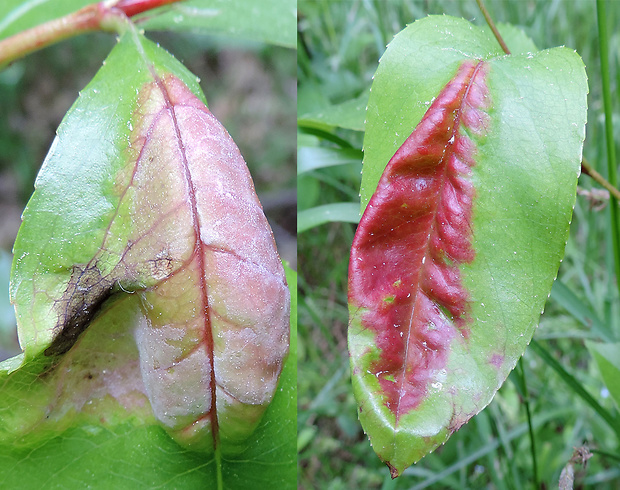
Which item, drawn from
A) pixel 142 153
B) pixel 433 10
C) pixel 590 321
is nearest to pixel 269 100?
pixel 433 10

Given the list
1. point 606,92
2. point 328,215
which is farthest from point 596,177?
point 328,215

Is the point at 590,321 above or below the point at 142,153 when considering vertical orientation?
below

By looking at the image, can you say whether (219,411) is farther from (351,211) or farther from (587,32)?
(587,32)

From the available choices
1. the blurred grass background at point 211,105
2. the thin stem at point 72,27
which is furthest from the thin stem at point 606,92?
the blurred grass background at point 211,105

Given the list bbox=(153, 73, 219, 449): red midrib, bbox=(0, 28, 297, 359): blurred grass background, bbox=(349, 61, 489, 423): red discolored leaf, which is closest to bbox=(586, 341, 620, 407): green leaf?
bbox=(349, 61, 489, 423): red discolored leaf

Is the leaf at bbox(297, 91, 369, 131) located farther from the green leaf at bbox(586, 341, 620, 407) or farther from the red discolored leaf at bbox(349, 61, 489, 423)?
the green leaf at bbox(586, 341, 620, 407)

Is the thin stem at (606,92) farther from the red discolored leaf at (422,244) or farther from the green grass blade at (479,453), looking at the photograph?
the green grass blade at (479,453)

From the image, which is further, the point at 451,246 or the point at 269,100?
the point at 269,100
